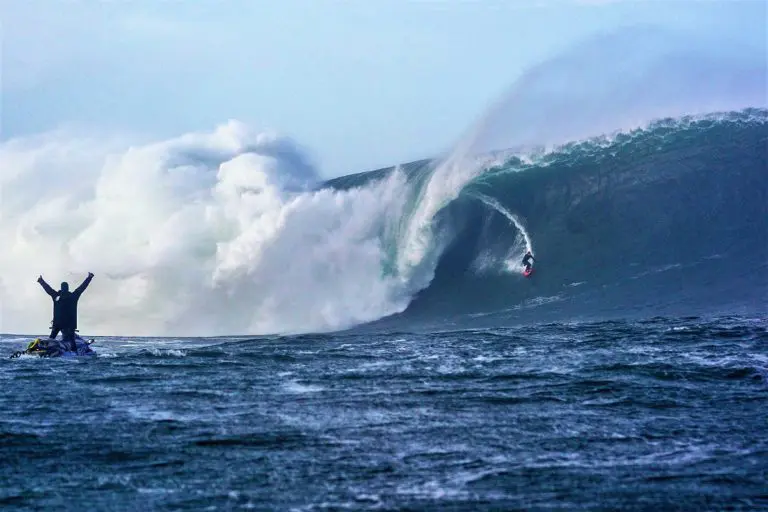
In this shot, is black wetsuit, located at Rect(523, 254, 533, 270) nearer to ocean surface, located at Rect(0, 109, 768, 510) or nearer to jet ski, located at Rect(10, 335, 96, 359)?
ocean surface, located at Rect(0, 109, 768, 510)

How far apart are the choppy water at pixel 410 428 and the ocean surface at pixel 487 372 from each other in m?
0.05

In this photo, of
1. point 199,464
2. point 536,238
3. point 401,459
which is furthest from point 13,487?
point 536,238

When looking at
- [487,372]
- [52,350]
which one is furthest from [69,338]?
[487,372]

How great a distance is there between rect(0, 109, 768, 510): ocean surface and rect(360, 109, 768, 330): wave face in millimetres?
71

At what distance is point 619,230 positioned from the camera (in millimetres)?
29719

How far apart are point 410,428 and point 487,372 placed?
446 centimetres

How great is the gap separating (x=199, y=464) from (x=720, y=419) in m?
6.86

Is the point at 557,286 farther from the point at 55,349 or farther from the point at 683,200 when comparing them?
the point at 55,349

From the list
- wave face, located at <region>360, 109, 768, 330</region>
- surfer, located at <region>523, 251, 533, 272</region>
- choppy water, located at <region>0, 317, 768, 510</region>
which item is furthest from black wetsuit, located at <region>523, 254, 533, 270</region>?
choppy water, located at <region>0, 317, 768, 510</region>

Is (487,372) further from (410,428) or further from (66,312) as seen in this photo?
(66,312)

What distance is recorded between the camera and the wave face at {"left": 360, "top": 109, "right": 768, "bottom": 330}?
26750 millimetres

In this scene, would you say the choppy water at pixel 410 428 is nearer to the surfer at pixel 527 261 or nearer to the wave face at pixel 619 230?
the wave face at pixel 619 230

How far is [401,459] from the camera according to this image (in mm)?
11945

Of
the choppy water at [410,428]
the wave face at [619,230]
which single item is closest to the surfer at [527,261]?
the wave face at [619,230]
